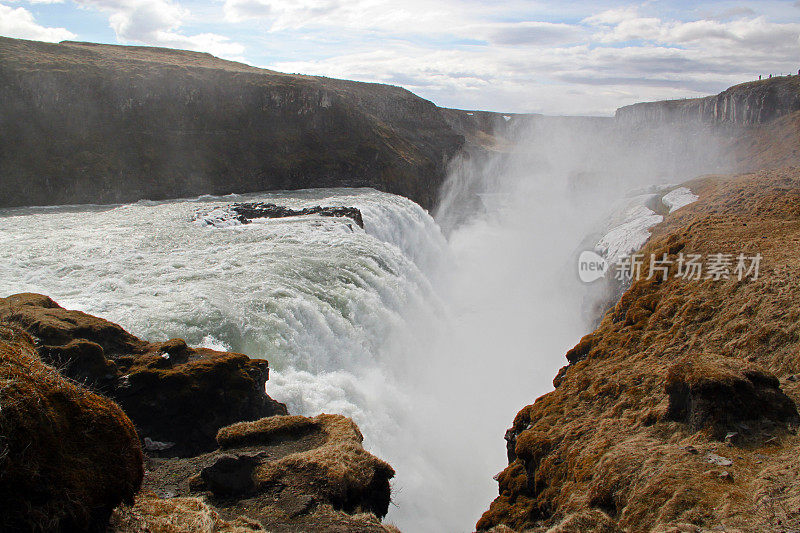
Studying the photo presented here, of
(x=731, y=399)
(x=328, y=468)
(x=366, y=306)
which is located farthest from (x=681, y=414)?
(x=366, y=306)

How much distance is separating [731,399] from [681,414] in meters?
0.85

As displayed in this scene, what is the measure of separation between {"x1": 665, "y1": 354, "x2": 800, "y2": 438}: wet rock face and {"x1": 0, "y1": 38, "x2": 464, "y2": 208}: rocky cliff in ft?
127

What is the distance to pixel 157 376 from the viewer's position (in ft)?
33.1

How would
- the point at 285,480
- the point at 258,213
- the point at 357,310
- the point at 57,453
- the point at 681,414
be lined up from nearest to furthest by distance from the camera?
the point at 57,453, the point at 285,480, the point at 681,414, the point at 357,310, the point at 258,213

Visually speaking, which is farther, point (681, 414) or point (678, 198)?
point (678, 198)

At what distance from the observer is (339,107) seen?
57.7 metres

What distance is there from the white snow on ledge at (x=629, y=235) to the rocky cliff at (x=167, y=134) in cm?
3024

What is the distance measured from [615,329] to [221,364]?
916cm

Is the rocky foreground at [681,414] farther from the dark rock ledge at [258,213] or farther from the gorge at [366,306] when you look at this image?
the dark rock ledge at [258,213]

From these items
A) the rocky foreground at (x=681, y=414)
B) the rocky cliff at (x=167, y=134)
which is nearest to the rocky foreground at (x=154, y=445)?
the rocky foreground at (x=681, y=414)

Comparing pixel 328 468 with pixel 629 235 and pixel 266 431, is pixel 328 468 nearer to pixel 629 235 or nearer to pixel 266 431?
pixel 266 431

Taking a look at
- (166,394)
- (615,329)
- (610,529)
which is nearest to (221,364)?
(166,394)

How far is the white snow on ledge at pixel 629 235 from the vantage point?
21.2m

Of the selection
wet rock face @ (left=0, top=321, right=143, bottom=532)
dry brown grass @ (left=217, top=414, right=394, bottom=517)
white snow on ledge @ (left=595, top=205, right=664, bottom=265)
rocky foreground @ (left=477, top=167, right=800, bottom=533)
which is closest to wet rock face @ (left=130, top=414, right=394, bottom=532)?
dry brown grass @ (left=217, top=414, right=394, bottom=517)
